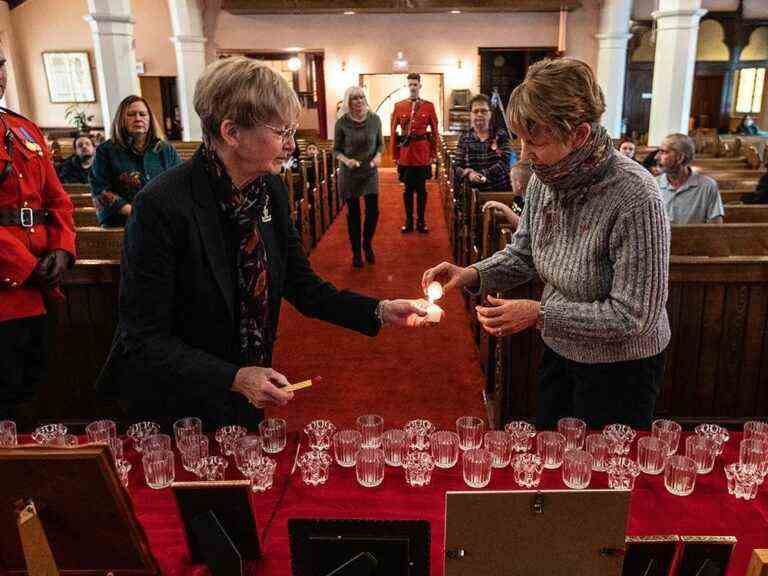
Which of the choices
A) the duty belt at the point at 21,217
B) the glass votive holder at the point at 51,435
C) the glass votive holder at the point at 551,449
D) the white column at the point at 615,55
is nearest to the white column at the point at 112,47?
the duty belt at the point at 21,217

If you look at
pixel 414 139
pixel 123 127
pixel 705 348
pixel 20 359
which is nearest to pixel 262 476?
pixel 20 359

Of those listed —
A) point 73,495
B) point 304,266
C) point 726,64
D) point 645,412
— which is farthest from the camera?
point 726,64

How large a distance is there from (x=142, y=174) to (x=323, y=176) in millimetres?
4824

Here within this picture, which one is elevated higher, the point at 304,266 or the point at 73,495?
the point at 304,266

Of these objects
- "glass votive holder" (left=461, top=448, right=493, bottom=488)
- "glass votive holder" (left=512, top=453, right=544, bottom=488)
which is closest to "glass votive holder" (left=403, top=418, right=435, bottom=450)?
"glass votive holder" (left=461, top=448, right=493, bottom=488)

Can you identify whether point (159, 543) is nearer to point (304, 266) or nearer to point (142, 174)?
point (304, 266)

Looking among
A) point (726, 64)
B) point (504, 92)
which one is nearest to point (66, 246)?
point (504, 92)

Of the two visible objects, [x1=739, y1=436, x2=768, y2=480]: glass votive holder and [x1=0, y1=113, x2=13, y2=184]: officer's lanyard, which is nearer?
[x1=739, y1=436, x2=768, y2=480]: glass votive holder

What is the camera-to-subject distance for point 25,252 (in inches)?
98.6

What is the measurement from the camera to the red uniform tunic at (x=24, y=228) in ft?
8.11

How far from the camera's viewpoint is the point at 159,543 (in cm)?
148

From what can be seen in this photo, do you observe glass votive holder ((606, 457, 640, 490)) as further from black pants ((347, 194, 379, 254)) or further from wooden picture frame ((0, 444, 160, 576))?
black pants ((347, 194, 379, 254))

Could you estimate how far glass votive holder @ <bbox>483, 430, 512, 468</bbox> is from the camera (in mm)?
1733

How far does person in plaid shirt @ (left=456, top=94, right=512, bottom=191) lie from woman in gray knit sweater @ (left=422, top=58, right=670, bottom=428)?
380 centimetres
